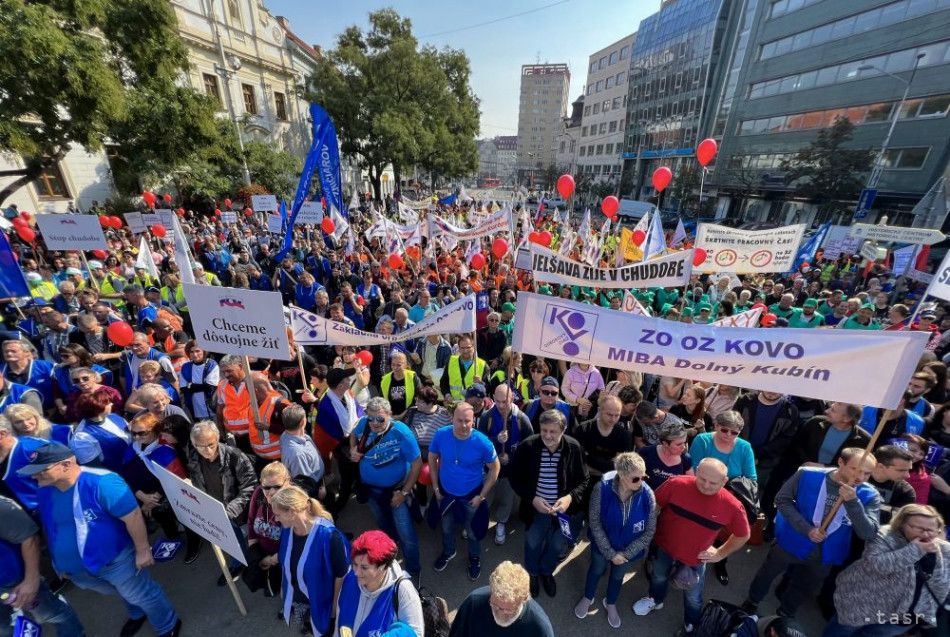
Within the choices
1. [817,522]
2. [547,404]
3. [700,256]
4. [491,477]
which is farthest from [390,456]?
[700,256]

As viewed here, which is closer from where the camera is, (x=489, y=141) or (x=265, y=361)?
(x=265, y=361)

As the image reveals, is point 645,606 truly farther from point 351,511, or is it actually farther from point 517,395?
point 351,511

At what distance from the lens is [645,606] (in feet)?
11.6

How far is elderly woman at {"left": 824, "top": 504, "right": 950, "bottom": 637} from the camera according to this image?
2.48 meters

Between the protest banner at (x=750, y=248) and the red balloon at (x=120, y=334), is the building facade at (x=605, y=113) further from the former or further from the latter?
the red balloon at (x=120, y=334)

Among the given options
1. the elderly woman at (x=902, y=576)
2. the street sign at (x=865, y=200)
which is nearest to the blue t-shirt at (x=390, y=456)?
the elderly woman at (x=902, y=576)

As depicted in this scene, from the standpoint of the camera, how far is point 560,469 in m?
3.49

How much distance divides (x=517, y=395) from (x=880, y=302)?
9.37 meters

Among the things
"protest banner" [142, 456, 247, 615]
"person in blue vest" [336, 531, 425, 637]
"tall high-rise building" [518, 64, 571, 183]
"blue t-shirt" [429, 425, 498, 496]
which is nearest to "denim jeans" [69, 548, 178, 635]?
"protest banner" [142, 456, 247, 615]

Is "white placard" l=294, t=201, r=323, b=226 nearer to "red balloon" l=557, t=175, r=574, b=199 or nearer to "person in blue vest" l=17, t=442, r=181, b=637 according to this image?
"red balloon" l=557, t=175, r=574, b=199

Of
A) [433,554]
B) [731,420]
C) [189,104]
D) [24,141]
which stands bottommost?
[433,554]

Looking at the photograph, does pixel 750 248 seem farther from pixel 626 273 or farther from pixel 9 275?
pixel 9 275

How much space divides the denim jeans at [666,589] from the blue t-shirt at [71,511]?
4097 mm

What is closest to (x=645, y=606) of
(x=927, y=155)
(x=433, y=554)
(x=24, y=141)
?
(x=433, y=554)
